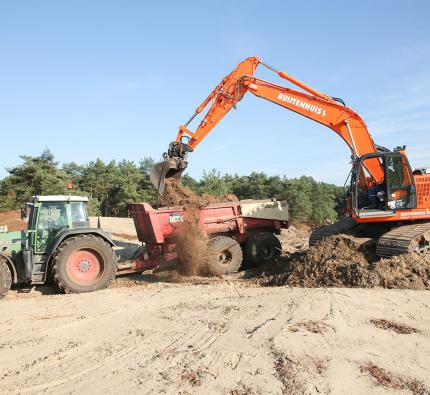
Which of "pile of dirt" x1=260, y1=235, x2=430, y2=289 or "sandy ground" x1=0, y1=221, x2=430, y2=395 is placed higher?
"pile of dirt" x1=260, y1=235, x2=430, y2=289

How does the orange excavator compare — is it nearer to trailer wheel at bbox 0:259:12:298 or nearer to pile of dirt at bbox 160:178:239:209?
pile of dirt at bbox 160:178:239:209

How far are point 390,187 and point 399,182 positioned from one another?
0.83 ft

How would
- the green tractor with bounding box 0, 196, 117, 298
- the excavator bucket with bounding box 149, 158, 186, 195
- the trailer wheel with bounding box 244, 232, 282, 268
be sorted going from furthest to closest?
the trailer wheel with bounding box 244, 232, 282, 268 < the excavator bucket with bounding box 149, 158, 186, 195 < the green tractor with bounding box 0, 196, 117, 298

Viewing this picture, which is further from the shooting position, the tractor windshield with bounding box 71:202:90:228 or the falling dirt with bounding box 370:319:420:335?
the tractor windshield with bounding box 71:202:90:228

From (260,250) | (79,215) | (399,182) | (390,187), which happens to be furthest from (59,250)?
(399,182)

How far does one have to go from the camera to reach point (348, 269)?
8.09 m

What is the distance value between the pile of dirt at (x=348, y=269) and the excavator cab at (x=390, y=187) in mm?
933

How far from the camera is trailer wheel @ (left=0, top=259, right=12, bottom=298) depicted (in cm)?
766

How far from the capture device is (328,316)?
591cm

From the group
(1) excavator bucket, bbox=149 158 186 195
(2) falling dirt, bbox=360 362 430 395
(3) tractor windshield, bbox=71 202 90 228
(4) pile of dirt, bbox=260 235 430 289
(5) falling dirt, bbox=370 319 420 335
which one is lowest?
(2) falling dirt, bbox=360 362 430 395

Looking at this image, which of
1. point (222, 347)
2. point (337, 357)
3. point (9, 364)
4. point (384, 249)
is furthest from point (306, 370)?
point (384, 249)

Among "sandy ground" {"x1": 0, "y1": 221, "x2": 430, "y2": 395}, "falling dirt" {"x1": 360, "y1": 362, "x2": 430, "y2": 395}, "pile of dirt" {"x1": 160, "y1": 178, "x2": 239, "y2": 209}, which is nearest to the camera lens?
"falling dirt" {"x1": 360, "y1": 362, "x2": 430, "y2": 395}

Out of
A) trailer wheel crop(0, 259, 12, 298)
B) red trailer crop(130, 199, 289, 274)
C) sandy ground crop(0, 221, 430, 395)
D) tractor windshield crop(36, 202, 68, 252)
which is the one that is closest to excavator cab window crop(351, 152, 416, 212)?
sandy ground crop(0, 221, 430, 395)

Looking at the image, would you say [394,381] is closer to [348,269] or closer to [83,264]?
[348,269]
